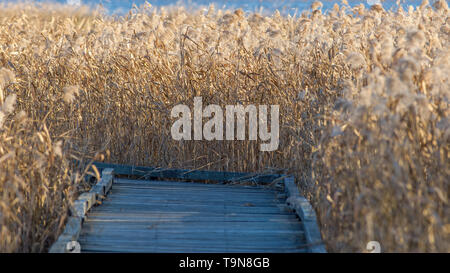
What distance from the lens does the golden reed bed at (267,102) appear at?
2604 mm

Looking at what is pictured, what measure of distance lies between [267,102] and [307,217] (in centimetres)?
164

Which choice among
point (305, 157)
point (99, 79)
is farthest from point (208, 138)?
point (99, 79)

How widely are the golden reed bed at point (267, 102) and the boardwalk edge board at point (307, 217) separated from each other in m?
0.06

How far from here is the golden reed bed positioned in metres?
2.60

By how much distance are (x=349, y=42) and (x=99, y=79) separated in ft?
7.29

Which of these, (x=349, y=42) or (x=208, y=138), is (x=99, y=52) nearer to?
(x=208, y=138)

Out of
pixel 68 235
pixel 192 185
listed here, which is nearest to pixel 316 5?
pixel 192 185

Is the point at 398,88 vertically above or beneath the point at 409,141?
above

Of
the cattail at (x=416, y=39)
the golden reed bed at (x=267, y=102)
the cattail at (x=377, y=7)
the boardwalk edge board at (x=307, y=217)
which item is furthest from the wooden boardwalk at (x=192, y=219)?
the cattail at (x=377, y=7)

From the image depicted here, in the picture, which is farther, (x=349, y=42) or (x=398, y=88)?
(x=349, y=42)

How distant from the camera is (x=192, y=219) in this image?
345 centimetres

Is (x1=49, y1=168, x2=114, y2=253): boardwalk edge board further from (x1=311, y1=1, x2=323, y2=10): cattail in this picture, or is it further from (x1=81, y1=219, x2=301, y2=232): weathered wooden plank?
(x1=311, y1=1, x2=323, y2=10): cattail

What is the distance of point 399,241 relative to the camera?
8.23ft
